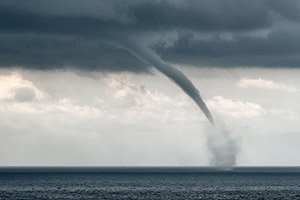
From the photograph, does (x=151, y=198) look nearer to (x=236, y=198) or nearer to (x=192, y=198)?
(x=192, y=198)

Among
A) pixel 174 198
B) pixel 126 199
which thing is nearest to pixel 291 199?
pixel 174 198

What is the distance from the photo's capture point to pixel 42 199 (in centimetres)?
12581

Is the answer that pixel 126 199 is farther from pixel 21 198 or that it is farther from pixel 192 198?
pixel 21 198

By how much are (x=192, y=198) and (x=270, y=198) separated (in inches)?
621

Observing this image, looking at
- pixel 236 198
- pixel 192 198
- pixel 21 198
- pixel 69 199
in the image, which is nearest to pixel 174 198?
pixel 192 198

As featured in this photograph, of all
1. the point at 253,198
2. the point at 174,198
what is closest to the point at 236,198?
the point at 253,198

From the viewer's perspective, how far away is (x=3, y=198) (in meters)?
128

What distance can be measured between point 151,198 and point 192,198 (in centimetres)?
801

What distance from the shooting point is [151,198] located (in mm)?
126438

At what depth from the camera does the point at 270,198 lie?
420 ft

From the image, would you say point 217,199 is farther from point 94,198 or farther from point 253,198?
point 94,198

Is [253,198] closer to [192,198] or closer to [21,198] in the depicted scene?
[192,198]

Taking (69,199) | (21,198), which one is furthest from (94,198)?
(21,198)

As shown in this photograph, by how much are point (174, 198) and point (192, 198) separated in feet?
11.7
